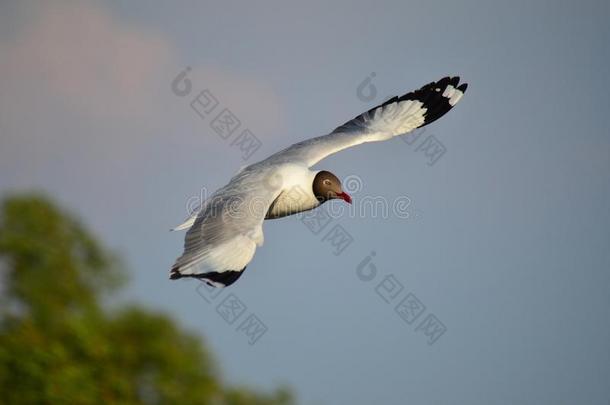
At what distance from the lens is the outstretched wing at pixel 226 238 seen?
23.3 ft

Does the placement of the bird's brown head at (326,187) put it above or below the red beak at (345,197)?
above

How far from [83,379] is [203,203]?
325 cm

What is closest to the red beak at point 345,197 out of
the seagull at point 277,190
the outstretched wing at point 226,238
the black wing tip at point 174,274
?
the seagull at point 277,190

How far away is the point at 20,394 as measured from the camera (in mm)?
10703

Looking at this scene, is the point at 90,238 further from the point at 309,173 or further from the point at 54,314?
the point at 309,173

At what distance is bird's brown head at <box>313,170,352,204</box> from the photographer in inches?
331

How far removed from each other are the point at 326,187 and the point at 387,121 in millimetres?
1872

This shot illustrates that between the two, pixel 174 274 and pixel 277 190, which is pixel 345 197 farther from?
pixel 174 274

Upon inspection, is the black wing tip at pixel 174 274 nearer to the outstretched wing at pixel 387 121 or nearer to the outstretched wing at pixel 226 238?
the outstretched wing at pixel 226 238

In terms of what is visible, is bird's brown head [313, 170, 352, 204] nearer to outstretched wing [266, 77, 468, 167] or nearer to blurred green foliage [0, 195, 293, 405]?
outstretched wing [266, 77, 468, 167]

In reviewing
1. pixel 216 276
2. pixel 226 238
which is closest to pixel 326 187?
pixel 226 238

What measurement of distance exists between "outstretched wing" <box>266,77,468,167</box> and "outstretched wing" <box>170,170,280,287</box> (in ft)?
3.43

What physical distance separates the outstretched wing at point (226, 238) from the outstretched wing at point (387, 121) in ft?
3.43

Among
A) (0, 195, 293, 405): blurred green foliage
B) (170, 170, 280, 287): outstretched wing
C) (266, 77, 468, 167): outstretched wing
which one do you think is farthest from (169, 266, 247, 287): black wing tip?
(0, 195, 293, 405): blurred green foliage
